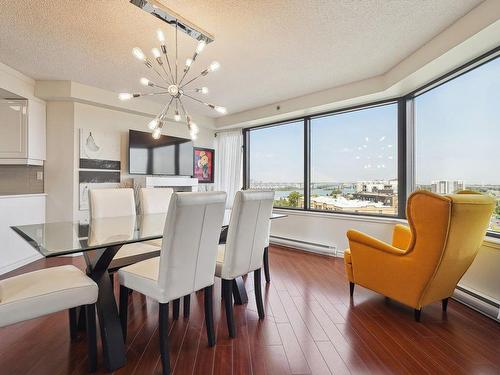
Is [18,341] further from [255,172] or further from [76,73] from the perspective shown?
[255,172]

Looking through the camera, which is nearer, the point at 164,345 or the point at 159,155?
the point at 164,345

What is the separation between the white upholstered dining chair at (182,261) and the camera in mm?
1456

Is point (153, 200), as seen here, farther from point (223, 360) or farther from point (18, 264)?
point (223, 360)

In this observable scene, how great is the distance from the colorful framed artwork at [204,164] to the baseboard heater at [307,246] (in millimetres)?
2010

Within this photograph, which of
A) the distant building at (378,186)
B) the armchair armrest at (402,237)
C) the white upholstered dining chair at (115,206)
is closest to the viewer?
the white upholstered dining chair at (115,206)

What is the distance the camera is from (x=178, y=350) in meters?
1.69

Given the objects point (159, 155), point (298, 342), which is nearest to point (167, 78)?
point (159, 155)

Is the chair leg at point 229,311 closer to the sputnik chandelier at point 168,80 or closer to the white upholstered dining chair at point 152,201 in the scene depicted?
the sputnik chandelier at point 168,80

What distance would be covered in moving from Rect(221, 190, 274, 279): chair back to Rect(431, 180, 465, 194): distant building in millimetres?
2138

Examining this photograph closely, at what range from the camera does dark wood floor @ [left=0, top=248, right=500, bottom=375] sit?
1547mm

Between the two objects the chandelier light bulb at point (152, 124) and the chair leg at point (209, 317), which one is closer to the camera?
the chair leg at point (209, 317)

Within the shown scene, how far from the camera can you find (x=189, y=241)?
5.05ft

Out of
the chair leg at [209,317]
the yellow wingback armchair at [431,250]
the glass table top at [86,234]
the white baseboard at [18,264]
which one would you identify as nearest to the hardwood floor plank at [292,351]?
the chair leg at [209,317]

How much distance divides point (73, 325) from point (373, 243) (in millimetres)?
2395
